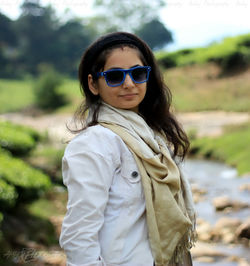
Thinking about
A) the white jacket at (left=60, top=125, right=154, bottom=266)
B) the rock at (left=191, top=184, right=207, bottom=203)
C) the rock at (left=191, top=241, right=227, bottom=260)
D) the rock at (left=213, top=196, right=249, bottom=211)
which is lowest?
the rock at (left=191, top=184, right=207, bottom=203)

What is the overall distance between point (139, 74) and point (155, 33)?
45.3 metres

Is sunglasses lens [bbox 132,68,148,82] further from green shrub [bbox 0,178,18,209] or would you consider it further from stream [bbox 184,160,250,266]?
green shrub [bbox 0,178,18,209]

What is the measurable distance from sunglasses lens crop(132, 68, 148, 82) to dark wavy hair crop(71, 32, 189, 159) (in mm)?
77

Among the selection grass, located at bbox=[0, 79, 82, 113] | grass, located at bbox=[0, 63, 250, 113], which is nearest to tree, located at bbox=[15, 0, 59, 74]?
grass, located at bbox=[0, 79, 82, 113]

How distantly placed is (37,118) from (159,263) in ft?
67.8

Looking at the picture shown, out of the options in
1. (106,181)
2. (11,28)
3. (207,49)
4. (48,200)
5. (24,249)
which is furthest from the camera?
(11,28)

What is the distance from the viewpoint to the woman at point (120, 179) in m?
1.28

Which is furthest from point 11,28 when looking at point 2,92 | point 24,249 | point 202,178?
point 24,249

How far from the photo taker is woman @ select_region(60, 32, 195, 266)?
128 cm

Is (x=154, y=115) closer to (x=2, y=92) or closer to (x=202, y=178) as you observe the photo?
(x=202, y=178)

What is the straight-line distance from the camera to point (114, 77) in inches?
58.5

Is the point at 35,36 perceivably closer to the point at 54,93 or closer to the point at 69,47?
the point at 69,47

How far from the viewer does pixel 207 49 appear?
2284cm

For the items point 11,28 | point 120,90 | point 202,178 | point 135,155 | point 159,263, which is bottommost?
point 202,178
